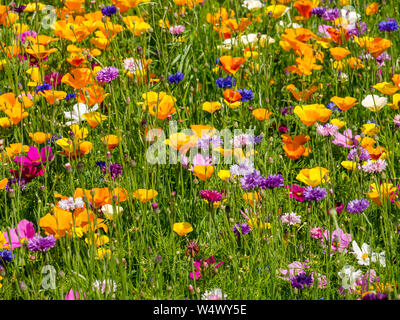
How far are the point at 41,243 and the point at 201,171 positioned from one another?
504 millimetres

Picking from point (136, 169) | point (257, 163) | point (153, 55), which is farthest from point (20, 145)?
point (153, 55)

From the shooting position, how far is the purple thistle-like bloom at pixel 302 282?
1501mm

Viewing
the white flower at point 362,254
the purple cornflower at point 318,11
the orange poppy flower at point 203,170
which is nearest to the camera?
the white flower at point 362,254

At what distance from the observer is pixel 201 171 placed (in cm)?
176

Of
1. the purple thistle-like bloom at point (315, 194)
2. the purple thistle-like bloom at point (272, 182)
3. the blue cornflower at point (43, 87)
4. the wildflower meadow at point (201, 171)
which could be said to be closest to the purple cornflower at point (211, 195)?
the wildflower meadow at point (201, 171)

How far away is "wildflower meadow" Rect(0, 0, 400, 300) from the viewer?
1.57 meters

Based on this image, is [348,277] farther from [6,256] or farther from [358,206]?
[6,256]

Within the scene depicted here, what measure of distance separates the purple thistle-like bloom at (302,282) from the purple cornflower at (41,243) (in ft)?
2.00

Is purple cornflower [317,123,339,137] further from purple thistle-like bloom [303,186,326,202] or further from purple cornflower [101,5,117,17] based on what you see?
purple cornflower [101,5,117,17]

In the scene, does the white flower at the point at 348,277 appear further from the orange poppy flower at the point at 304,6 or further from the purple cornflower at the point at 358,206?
the orange poppy flower at the point at 304,6

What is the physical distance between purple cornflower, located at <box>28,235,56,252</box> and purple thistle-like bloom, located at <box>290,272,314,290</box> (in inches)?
24.0

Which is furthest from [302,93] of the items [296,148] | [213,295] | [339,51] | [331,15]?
[213,295]

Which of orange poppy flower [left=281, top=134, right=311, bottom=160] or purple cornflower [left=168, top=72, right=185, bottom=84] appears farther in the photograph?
purple cornflower [left=168, top=72, right=185, bottom=84]

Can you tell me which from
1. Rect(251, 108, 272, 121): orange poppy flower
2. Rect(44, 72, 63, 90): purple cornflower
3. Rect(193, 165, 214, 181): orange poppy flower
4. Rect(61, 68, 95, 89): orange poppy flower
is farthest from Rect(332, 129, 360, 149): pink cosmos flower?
Rect(44, 72, 63, 90): purple cornflower
